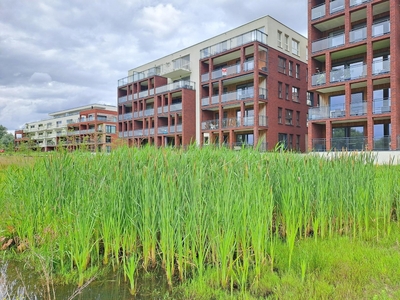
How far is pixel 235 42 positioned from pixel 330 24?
1062 centimetres

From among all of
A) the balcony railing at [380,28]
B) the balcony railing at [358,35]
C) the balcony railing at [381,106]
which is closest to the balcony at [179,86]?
the balcony railing at [358,35]

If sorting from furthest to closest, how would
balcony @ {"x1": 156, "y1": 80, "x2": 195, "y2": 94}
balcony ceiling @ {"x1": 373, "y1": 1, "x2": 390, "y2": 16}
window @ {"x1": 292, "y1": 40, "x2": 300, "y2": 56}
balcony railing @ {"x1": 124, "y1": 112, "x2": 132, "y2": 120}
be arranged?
balcony railing @ {"x1": 124, "y1": 112, "x2": 132, "y2": 120}, balcony @ {"x1": 156, "y1": 80, "x2": 195, "y2": 94}, window @ {"x1": 292, "y1": 40, "x2": 300, "y2": 56}, balcony ceiling @ {"x1": 373, "y1": 1, "x2": 390, "y2": 16}

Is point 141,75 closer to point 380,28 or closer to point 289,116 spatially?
point 289,116

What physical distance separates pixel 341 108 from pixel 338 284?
23486 millimetres

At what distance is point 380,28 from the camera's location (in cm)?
2050

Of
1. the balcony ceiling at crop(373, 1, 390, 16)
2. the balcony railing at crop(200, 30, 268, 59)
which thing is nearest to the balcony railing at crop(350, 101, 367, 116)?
the balcony ceiling at crop(373, 1, 390, 16)

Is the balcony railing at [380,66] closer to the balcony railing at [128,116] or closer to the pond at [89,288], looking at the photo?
the pond at [89,288]

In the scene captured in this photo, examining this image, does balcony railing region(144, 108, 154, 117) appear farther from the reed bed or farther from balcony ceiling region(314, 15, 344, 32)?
the reed bed

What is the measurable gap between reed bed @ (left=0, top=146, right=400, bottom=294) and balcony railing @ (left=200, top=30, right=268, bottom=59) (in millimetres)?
27327

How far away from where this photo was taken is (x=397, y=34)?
65.4 ft

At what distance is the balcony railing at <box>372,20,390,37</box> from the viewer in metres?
20.2

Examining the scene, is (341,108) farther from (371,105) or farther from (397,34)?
(397,34)

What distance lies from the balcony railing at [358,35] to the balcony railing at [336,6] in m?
2.61

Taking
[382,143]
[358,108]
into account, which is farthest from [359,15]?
[382,143]
